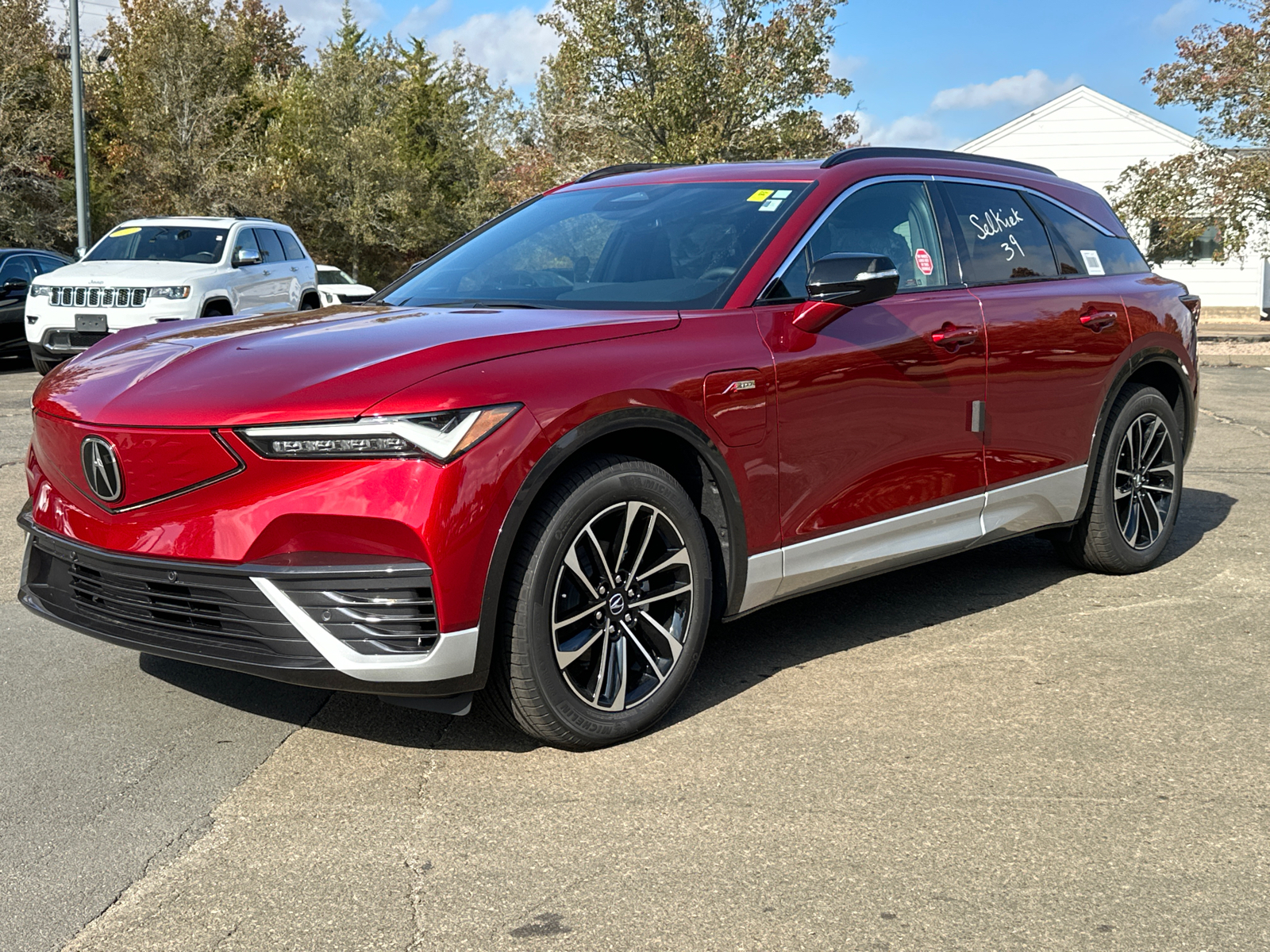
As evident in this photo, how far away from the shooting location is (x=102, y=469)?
3.57 meters

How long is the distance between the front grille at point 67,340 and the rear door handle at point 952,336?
11.2 m

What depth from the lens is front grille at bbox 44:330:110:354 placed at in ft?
45.2

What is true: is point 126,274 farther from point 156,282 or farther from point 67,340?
point 67,340

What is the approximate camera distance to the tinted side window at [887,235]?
14.9 feet

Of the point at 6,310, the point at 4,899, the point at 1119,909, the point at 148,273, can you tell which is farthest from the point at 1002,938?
the point at 6,310

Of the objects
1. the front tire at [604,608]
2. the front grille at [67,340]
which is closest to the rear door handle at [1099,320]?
the front tire at [604,608]

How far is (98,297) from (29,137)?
57.2 ft

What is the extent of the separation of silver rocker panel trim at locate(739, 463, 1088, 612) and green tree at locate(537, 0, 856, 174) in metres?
23.4

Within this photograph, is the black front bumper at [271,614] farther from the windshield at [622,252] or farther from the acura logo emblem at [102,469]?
the windshield at [622,252]

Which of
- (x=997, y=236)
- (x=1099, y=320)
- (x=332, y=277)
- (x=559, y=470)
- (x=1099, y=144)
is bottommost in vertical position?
(x=559, y=470)

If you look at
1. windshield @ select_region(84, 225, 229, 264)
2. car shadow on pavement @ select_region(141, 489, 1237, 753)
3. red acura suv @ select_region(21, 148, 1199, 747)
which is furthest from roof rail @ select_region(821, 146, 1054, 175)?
windshield @ select_region(84, 225, 229, 264)

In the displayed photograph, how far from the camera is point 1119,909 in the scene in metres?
2.89

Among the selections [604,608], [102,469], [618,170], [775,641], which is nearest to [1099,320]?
[775,641]

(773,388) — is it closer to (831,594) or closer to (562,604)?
(562,604)
